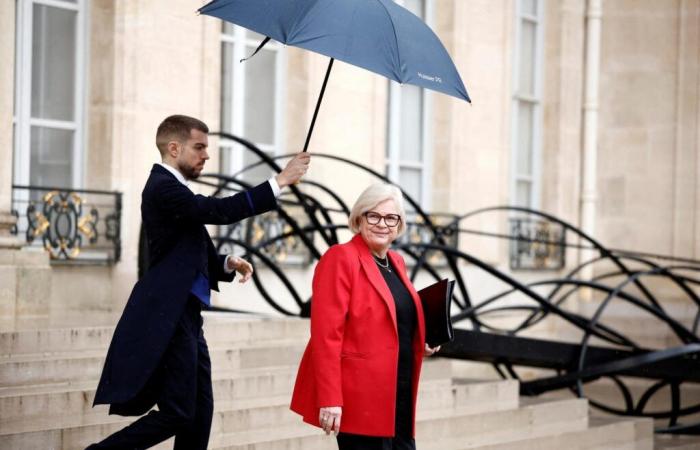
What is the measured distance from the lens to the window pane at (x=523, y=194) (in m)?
14.4

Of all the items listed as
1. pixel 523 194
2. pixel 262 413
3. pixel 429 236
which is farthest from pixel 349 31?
pixel 523 194

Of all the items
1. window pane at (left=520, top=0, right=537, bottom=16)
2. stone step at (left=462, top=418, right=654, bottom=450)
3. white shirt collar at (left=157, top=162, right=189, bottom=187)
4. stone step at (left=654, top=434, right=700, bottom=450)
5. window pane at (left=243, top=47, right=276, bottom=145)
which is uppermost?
window pane at (left=520, top=0, right=537, bottom=16)

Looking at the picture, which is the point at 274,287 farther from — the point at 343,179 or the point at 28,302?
the point at 28,302

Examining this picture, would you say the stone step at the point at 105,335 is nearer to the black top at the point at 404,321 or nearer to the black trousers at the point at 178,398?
the black trousers at the point at 178,398

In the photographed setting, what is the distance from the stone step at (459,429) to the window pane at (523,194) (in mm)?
5966

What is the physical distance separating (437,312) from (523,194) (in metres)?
9.87

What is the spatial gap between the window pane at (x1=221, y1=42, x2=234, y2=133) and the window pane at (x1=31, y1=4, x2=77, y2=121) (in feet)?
5.19

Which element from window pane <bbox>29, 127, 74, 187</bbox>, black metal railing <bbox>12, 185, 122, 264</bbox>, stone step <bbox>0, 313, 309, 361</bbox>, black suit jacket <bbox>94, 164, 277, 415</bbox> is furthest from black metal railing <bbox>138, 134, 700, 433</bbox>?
black suit jacket <bbox>94, 164, 277, 415</bbox>

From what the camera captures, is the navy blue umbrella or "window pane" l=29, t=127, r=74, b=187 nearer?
the navy blue umbrella

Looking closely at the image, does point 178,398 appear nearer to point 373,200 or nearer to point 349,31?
point 373,200

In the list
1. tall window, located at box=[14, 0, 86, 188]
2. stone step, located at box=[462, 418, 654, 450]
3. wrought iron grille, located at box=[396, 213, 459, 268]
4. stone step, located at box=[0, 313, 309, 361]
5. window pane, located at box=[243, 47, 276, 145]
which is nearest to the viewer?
stone step, located at box=[0, 313, 309, 361]

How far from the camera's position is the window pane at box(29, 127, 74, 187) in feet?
30.0

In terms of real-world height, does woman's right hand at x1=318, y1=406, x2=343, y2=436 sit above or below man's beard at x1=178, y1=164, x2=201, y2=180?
below

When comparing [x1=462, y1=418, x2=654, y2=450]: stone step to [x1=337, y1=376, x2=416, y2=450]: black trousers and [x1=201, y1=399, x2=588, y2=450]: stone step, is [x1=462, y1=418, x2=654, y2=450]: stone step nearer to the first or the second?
[x1=201, y1=399, x2=588, y2=450]: stone step
